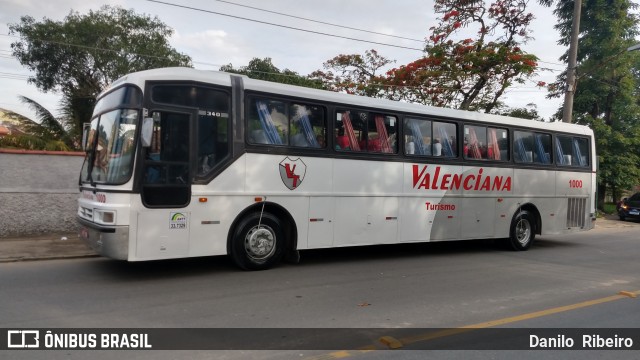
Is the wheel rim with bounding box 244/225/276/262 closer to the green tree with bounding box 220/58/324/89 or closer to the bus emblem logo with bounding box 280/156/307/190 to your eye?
the bus emblem logo with bounding box 280/156/307/190

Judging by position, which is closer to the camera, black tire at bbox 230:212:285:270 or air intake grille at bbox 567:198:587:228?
black tire at bbox 230:212:285:270

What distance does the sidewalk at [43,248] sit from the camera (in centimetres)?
890

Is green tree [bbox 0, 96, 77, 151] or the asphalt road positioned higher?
green tree [bbox 0, 96, 77, 151]

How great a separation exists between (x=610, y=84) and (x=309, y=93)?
841 inches

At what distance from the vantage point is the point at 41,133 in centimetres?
1393

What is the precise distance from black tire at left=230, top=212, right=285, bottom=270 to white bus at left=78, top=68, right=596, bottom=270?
2 cm

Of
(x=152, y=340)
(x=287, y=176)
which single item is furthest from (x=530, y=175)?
(x=152, y=340)

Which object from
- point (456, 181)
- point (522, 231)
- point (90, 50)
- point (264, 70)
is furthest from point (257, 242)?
point (264, 70)

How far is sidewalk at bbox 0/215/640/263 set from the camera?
8.90 meters

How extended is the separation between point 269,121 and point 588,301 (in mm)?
5709

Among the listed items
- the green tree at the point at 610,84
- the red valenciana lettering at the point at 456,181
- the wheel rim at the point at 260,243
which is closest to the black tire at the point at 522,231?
the red valenciana lettering at the point at 456,181

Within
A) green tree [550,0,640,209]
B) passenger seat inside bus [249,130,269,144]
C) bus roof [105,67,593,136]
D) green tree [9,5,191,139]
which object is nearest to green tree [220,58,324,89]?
green tree [9,5,191,139]

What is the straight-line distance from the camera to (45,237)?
10883mm

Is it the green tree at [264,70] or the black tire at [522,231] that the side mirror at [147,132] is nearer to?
the black tire at [522,231]
